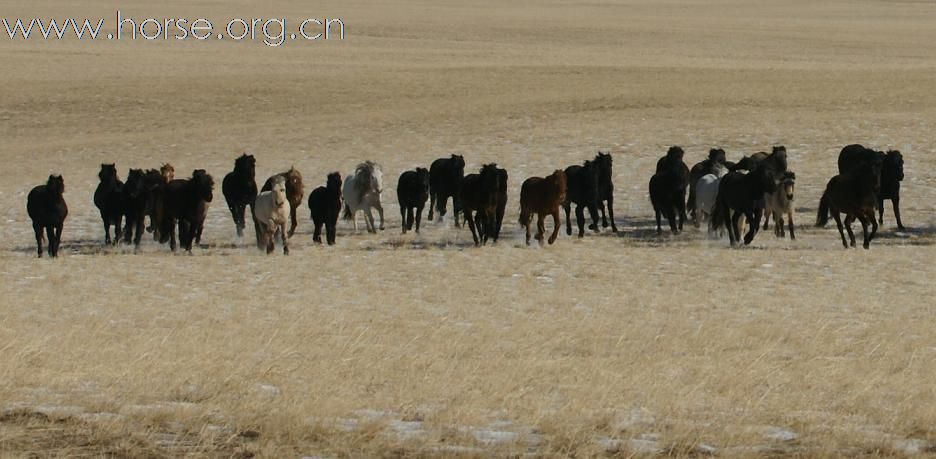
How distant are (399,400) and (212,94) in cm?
4075

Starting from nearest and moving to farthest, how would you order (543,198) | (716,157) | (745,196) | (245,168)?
1. (745,196)
2. (543,198)
3. (245,168)
4. (716,157)

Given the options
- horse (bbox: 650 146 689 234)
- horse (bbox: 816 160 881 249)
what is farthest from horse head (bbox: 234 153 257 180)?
horse (bbox: 816 160 881 249)

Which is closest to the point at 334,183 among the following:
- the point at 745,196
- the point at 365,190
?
the point at 365,190

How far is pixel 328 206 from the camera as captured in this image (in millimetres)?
21344

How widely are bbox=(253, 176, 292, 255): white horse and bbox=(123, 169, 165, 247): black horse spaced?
2.00m

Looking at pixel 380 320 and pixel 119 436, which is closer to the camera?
pixel 119 436

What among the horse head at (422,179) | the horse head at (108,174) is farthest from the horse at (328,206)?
the horse head at (108,174)

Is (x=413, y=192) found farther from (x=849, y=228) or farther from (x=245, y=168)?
(x=849, y=228)

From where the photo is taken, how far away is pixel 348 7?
114562mm

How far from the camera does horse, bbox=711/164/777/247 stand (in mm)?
20562

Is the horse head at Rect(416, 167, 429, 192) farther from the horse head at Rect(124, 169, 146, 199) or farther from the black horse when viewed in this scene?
the horse head at Rect(124, 169, 146, 199)

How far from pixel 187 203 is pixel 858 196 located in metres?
10.0

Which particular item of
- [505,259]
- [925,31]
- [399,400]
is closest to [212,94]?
[505,259]

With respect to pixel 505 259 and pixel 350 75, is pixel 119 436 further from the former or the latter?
pixel 350 75
